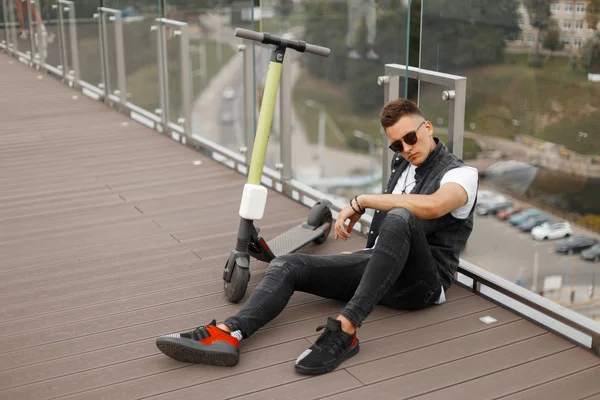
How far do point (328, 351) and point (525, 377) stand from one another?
0.62m

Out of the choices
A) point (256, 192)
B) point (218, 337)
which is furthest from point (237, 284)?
point (218, 337)

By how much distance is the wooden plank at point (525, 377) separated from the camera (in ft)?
A: 8.13

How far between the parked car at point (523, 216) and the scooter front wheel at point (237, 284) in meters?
1.00

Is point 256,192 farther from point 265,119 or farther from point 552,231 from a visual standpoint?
point 552,231

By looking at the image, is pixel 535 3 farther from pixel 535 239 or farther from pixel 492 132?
pixel 535 239

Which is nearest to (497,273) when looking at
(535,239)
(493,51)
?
(535,239)

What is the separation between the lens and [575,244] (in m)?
2.62

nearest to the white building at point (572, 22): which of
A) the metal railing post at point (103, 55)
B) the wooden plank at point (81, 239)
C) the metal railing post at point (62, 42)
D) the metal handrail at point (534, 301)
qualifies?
the metal handrail at point (534, 301)

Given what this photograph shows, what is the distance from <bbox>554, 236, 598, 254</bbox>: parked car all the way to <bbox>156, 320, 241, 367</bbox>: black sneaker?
3.61 feet

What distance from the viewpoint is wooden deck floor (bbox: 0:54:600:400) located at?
254cm

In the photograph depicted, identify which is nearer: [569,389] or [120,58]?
[569,389]

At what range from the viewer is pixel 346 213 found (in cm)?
299

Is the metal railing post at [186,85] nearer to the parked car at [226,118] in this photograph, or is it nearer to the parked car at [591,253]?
the parked car at [226,118]

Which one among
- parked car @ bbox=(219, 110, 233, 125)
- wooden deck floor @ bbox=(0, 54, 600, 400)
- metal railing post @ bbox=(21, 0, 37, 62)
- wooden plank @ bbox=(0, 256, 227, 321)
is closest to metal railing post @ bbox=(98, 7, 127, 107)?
parked car @ bbox=(219, 110, 233, 125)
